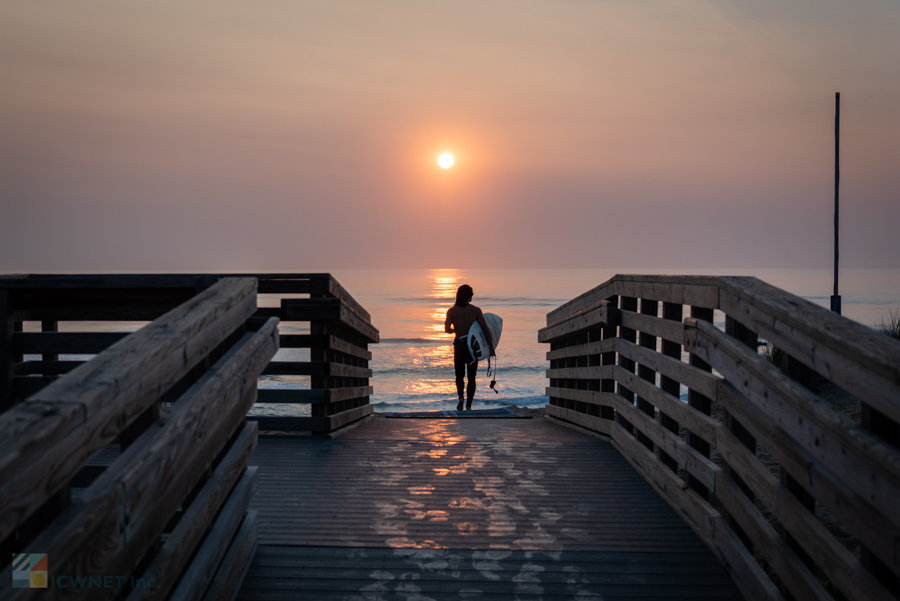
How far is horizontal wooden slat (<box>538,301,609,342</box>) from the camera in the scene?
599cm

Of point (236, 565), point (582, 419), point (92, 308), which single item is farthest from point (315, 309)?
point (236, 565)

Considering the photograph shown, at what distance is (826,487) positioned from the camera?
2406 millimetres

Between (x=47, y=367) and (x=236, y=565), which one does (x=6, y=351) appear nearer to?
(x=47, y=367)

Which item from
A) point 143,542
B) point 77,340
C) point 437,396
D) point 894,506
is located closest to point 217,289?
point 143,542

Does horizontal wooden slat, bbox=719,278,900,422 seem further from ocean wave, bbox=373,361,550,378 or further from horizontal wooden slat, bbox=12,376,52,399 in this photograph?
ocean wave, bbox=373,361,550,378

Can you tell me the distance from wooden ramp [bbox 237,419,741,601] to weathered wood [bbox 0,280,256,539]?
1.47 metres

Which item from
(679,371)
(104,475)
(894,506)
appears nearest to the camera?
(104,475)

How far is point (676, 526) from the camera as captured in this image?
158 inches

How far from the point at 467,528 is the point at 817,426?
83.8 inches

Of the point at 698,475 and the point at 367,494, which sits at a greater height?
the point at 698,475

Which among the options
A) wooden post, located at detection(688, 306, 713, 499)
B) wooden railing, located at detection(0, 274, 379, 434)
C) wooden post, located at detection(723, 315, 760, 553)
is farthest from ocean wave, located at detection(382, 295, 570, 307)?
wooden post, located at detection(723, 315, 760, 553)

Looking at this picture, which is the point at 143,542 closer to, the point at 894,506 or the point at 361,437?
the point at 894,506

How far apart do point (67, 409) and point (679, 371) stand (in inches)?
136

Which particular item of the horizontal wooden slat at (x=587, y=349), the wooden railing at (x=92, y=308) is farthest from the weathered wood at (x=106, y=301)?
the horizontal wooden slat at (x=587, y=349)
